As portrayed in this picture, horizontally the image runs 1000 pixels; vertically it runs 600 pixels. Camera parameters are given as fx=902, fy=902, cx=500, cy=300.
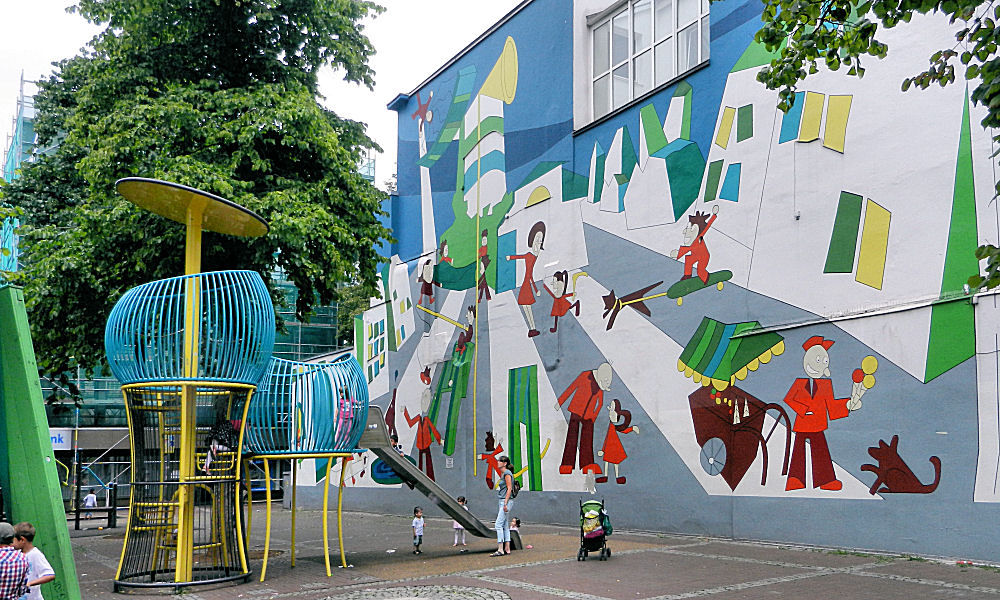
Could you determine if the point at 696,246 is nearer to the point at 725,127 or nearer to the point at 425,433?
the point at 725,127

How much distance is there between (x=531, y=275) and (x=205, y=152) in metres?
7.78

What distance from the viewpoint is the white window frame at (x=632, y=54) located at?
1730 centimetres

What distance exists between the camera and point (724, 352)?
15.8 m

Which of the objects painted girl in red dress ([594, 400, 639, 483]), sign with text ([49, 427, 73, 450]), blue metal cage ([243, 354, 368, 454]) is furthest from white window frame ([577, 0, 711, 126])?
sign with text ([49, 427, 73, 450])

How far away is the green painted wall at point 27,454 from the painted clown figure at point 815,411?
10372 millimetres

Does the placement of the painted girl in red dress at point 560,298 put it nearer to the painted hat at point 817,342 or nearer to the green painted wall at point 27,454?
the painted hat at point 817,342

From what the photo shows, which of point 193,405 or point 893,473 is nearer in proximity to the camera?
point 193,405

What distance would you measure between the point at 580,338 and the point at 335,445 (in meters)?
7.21

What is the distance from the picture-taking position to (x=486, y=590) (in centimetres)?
1104

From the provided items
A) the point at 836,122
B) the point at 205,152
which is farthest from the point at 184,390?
the point at 836,122

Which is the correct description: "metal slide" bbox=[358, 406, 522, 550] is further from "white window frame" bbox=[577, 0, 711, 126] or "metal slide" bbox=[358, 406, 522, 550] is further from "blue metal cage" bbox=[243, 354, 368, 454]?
"white window frame" bbox=[577, 0, 711, 126]

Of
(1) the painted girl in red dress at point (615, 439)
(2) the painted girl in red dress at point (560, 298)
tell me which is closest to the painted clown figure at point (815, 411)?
(1) the painted girl in red dress at point (615, 439)

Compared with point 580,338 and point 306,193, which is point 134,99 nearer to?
point 306,193

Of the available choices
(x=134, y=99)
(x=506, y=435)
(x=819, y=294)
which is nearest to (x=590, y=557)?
(x=819, y=294)
